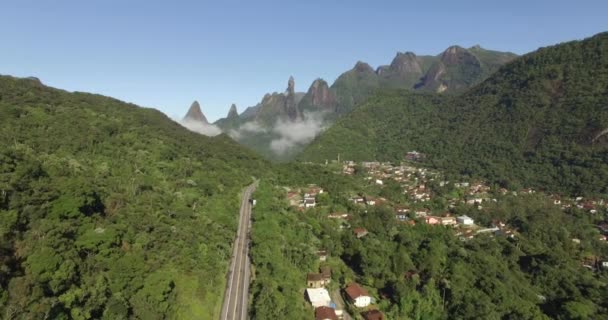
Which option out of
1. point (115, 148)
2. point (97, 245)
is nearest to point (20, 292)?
point (97, 245)

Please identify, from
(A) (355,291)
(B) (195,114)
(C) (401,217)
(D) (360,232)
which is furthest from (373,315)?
(B) (195,114)

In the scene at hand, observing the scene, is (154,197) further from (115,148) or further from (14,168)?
(115,148)

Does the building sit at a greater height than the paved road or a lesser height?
lesser

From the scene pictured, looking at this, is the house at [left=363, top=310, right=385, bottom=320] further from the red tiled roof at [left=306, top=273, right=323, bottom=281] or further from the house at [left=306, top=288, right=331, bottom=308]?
the red tiled roof at [left=306, top=273, right=323, bottom=281]

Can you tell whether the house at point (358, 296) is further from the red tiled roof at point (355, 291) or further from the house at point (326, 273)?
the house at point (326, 273)

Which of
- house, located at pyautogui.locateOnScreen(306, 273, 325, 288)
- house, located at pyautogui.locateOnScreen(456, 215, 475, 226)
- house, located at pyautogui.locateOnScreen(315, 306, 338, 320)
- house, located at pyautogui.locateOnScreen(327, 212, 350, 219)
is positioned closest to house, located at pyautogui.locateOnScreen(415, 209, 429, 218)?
house, located at pyautogui.locateOnScreen(456, 215, 475, 226)
